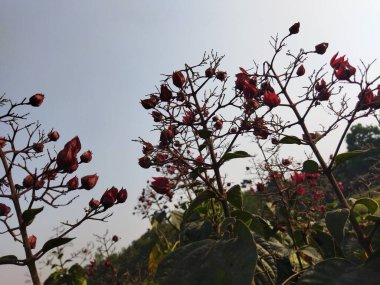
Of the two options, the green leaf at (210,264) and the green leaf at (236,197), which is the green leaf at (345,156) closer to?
the green leaf at (236,197)

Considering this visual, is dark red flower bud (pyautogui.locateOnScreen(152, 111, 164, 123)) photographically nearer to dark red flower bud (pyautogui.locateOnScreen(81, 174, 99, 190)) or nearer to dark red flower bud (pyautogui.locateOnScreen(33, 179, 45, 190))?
dark red flower bud (pyautogui.locateOnScreen(81, 174, 99, 190))

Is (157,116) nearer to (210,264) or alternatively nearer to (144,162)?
(144,162)

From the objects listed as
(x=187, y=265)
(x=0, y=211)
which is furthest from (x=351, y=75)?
(x=0, y=211)

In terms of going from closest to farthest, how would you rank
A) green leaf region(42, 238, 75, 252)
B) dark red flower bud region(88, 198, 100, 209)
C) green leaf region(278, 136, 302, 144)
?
green leaf region(42, 238, 75, 252), green leaf region(278, 136, 302, 144), dark red flower bud region(88, 198, 100, 209)

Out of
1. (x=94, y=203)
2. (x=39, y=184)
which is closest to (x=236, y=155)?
(x=94, y=203)

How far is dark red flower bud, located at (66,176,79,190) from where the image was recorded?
93.6 inches

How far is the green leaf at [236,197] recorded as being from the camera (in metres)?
2.01

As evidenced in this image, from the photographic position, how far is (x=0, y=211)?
216cm

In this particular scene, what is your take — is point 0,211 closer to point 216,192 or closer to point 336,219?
point 216,192

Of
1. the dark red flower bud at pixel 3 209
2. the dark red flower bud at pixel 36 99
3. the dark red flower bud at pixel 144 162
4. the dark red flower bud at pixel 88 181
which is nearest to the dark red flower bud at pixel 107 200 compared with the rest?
the dark red flower bud at pixel 88 181

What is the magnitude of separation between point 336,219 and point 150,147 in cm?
139

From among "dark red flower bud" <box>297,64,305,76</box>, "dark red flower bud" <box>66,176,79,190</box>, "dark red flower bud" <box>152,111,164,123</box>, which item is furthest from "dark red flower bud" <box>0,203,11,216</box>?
"dark red flower bud" <box>297,64,305,76</box>

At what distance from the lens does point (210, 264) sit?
4.22 ft

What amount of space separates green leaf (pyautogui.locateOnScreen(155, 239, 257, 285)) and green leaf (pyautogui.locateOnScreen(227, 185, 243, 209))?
0.55m
